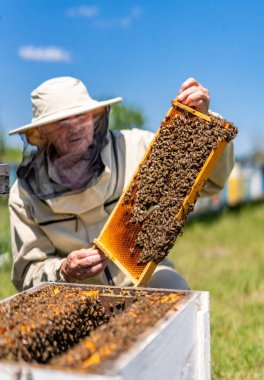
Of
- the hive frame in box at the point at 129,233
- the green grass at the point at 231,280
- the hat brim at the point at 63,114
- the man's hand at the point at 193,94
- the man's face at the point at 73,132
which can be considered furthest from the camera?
the green grass at the point at 231,280

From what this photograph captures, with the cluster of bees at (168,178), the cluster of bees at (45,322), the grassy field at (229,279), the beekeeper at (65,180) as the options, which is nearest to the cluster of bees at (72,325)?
the cluster of bees at (45,322)

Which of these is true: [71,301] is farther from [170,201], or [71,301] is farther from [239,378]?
[239,378]

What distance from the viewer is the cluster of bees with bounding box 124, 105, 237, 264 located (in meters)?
2.39

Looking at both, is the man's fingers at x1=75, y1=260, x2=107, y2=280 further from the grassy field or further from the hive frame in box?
the grassy field

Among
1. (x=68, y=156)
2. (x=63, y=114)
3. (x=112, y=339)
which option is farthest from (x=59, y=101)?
(x=112, y=339)

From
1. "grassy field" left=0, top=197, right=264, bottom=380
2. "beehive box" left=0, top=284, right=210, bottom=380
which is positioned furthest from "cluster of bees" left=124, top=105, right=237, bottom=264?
"grassy field" left=0, top=197, right=264, bottom=380

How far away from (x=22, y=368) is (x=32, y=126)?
1560 mm

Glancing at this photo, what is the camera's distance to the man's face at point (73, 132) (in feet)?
9.12

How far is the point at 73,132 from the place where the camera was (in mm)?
2809

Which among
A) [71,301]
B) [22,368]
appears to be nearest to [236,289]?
[71,301]

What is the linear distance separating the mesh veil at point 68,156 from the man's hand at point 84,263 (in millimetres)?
482

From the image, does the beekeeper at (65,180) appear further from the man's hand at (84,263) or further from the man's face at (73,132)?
the man's hand at (84,263)

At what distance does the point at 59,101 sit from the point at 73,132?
167mm

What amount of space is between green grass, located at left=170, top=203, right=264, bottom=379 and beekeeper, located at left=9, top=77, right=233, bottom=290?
0.63 metres
